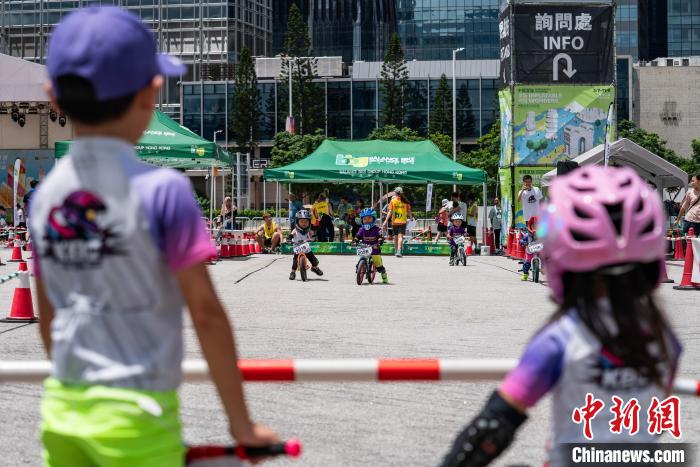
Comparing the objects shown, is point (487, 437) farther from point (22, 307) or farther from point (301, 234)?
point (301, 234)

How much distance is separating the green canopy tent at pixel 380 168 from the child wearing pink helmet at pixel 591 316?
31565 millimetres

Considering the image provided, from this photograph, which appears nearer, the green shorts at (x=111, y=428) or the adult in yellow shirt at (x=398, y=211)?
the green shorts at (x=111, y=428)

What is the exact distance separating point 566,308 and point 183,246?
0.85 m

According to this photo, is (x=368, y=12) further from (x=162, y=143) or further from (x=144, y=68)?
(x=144, y=68)

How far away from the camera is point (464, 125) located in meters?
114

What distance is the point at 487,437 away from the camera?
2555 mm

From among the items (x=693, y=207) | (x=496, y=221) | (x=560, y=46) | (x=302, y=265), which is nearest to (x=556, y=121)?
(x=560, y=46)

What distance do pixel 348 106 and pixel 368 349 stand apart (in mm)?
107539

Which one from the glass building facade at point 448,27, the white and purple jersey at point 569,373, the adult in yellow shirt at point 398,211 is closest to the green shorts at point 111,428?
the white and purple jersey at point 569,373

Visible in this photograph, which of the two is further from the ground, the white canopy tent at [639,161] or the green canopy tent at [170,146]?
the green canopy tent at [170,146]

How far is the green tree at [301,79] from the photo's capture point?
343 ft

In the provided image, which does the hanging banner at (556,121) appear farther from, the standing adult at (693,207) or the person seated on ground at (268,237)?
the standing adult at (693,207)

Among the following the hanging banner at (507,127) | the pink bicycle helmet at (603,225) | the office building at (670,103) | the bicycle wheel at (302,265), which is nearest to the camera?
the pink bicycle helmet at (603,225)

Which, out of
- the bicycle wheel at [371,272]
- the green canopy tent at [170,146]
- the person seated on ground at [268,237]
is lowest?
the person seated on ground at [268,237]
